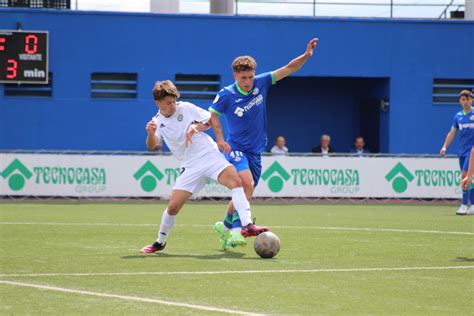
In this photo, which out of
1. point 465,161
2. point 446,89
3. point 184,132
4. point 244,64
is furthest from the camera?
point 446,89

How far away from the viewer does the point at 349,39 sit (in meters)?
32.2

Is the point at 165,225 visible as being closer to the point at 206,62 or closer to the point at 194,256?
the point at 194,256

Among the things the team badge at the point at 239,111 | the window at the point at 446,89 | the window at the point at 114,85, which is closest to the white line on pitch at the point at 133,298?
the team badge at the point at 239,111

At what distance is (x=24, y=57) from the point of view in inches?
1088

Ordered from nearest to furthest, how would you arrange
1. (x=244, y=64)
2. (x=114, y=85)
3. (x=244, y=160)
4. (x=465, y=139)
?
(x=244, y=64) → (x=244, y=160) → (x=465, y=139) → (x=114, y=85)

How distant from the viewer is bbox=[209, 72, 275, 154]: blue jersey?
1256 centimetres

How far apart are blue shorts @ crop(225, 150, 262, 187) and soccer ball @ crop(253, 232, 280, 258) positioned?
4.88 feet

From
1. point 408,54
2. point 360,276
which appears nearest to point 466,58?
point 408,54

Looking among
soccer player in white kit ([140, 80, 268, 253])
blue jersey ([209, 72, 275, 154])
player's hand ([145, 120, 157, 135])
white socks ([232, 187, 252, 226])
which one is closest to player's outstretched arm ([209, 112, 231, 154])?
soccer player in white kit ([140, 80, 268, 253])

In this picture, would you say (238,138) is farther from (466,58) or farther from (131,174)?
(466,58)

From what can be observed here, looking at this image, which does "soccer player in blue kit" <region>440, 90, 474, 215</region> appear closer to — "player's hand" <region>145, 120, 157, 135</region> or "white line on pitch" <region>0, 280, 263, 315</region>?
"player's hand" <region>145, 120, 157, 135</region>

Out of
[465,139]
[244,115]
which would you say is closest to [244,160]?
[244,115]

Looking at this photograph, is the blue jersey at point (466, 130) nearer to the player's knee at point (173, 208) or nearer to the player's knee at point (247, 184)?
the player's knee at point (247, 184)

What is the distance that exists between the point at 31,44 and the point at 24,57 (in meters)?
0.39
